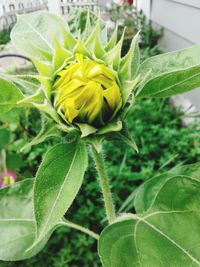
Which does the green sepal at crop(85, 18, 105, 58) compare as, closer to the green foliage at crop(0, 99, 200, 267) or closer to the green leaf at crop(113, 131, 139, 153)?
the green leaf at crop(113, 131, 139, 153)

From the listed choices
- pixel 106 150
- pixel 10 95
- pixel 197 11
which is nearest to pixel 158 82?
pixel 10 95

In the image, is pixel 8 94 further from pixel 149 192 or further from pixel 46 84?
pixel 149 192

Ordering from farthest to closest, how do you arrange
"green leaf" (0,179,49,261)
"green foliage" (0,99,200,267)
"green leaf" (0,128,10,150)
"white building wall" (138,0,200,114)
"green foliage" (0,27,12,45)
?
"green foliage" (0,27,12,45)
"white building wall" (138,0,200,114)
"green leaf" (0,128,10,150)
"green foliage" (0,99,200,267)
"green leaf" (0,179,49,261)

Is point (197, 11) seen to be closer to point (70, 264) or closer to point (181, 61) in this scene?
point (70, 264)

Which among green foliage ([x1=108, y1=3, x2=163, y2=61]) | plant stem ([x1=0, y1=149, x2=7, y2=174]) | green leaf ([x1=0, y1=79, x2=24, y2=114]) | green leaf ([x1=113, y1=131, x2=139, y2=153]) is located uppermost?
green leaf ([x1=0, y1=79, x2=24, y2=114])

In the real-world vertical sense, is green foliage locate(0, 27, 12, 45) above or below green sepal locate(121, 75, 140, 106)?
below

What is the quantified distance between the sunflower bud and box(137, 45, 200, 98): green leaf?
0.14ft

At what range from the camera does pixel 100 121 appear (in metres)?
0.48

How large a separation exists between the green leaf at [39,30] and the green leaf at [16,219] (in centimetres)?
24

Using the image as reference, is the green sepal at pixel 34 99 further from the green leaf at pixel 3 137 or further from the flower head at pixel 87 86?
the green leaf at pixel 3 137

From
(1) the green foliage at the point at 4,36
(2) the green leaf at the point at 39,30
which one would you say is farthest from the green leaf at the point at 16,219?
(1) the green foliage at the point at 4,36

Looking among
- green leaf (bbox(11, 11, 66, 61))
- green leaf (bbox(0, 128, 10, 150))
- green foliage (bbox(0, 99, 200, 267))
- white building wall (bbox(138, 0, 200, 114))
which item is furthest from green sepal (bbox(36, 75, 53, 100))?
white building wall (bbox(138, 0, 200, 114))

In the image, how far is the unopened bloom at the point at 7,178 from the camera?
1427mm

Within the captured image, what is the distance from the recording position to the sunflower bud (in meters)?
0.45
